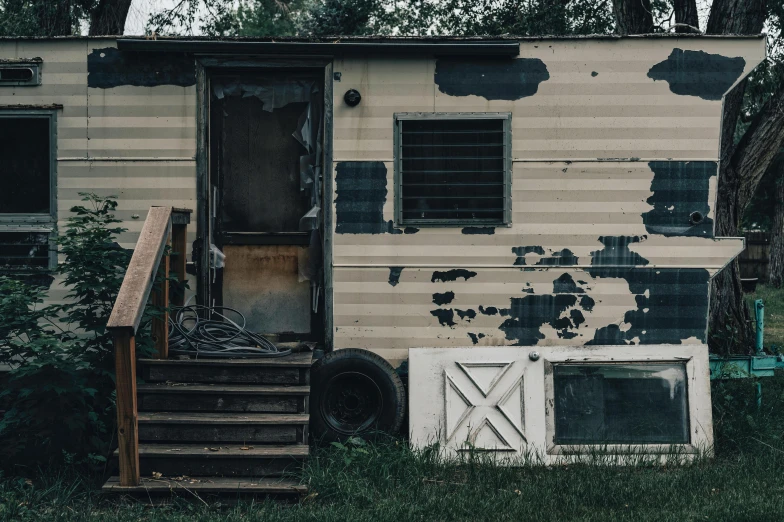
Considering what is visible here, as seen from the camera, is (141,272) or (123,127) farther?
(123,127)

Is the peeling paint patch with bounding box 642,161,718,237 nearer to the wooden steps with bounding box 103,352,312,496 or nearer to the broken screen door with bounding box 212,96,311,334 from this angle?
the broken screen door with bounding box 212,96,311,334

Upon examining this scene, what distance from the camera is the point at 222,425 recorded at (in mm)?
5246

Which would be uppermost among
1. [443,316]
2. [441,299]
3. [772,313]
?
[441,299]

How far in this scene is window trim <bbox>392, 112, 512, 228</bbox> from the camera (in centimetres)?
613

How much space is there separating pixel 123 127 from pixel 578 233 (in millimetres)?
3743

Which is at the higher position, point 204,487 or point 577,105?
point 577,105

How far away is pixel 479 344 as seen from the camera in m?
6.11

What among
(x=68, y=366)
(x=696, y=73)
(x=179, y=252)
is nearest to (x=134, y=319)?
(x=68, y=366)

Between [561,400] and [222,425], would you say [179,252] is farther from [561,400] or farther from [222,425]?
[561,400]

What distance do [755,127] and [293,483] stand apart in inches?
273

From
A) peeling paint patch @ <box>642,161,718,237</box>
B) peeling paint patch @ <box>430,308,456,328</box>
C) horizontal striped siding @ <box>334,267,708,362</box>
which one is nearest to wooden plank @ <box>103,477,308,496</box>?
horizontal striped siding @ <box>334,267,708,362</box>

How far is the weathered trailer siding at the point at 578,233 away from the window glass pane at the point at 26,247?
2.35 m

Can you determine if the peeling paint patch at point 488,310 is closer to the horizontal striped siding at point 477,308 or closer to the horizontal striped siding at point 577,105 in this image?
the horizontal striped siding at point 477,308

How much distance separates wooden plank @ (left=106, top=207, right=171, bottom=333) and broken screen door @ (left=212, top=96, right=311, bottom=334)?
0.88 m
